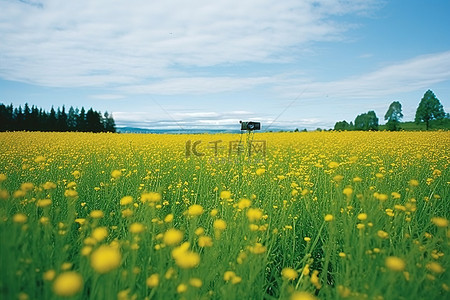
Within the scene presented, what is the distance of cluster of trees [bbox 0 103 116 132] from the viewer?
37.8m

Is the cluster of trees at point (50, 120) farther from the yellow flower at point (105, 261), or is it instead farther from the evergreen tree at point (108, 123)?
the yellow flower at point (105, 261)

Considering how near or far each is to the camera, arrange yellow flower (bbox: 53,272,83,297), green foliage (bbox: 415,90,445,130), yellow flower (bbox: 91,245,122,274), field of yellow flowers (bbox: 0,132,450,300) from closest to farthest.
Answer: yellow flower (bbox: 53,272,83,297)
yellow flower (bbox: 91,245,122,274)
field of yellow flowers (bbox: 0,132,450,300)
green foliage (bbox: 415,90,445,130)

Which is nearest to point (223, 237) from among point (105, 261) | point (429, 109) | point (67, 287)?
point (105, 261)

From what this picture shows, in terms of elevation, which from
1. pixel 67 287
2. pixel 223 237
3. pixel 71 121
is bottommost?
pixel 223 237

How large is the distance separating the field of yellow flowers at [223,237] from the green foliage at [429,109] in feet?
160

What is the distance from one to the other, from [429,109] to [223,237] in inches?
2197

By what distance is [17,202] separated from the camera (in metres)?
2.97

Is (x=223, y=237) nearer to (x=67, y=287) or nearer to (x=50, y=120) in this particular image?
(x=67, y=287)

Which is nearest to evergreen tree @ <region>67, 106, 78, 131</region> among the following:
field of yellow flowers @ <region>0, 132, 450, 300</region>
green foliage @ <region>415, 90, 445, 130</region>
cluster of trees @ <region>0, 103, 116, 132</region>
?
cluster of trees @ <region>0, 103, 116, 132</region>

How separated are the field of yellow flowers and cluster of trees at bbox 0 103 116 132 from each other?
125 feet

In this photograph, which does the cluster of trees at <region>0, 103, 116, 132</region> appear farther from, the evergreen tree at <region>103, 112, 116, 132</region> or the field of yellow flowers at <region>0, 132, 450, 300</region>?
the field of yellow flowers at <region>0, 132, 450, 300</region>

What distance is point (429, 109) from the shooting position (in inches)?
1821

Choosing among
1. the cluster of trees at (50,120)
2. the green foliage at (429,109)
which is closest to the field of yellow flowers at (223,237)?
the cluster of trees at (50,120)

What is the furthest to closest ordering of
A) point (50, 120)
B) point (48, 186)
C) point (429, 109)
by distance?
point (429, 109)
point (50, 120)
point (48, 186)
